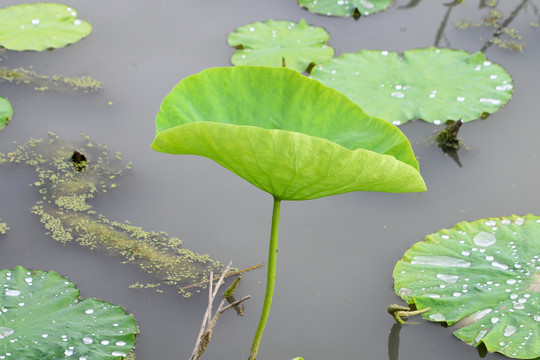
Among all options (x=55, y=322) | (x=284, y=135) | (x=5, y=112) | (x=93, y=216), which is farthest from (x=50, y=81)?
Answer: (x=284, y=135)

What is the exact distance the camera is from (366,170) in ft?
4.00

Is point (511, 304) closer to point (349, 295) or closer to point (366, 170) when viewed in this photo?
point (349, 295)

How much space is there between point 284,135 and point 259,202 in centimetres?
80

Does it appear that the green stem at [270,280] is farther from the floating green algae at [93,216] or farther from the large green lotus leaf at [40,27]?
the large green lotus leaf at [40,27]

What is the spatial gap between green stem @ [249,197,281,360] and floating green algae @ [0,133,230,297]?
0.98 feet

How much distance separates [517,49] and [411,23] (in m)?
0.49

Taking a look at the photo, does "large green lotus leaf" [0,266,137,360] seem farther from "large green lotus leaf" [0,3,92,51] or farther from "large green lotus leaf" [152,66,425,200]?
"large green lotus leaf" [0,3,92,51]

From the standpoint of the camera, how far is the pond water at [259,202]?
1.59 metres

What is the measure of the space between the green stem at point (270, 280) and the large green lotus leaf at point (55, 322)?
1.03 ft

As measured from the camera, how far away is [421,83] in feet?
7.54

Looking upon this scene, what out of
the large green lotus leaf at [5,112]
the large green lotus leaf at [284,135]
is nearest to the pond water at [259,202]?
the large green lotus leaf at [5,112]

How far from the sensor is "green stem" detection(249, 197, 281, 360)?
54.4 inches

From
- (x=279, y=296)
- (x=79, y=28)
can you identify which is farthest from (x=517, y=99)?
(x=79, y=28)

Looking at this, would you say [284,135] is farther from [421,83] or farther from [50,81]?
[50,81]
